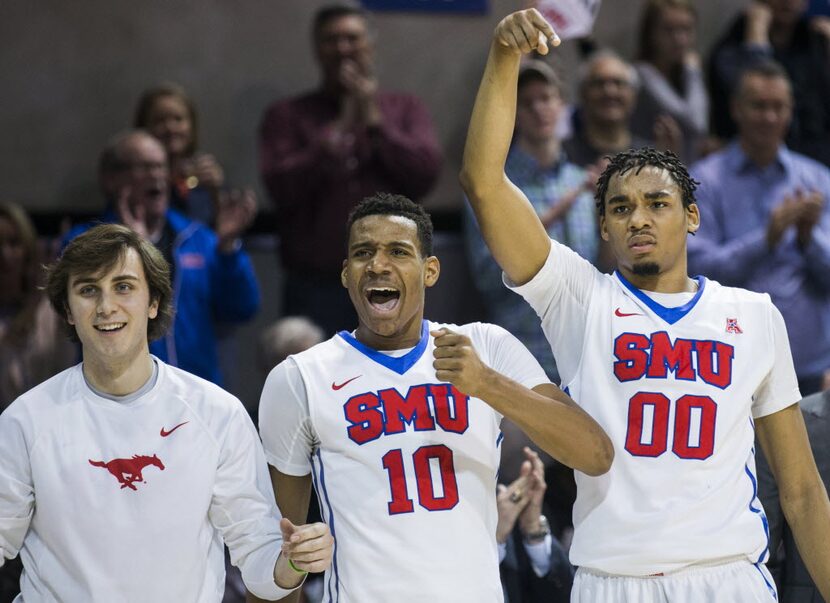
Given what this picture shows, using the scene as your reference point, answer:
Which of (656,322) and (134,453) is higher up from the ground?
(656,322)

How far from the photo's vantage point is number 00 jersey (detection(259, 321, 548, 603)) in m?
3.63

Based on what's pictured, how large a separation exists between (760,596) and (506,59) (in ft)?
5.48

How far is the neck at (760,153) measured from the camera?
659cm

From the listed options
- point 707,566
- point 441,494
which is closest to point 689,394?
point 707,566

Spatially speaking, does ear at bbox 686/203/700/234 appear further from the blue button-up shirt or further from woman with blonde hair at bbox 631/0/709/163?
woman with blonde hair at bbox 631/0/709/163

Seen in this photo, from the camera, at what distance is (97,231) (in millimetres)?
3785

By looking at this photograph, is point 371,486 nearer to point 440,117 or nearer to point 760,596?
point 760,596

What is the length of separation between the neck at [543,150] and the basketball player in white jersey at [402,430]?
8.65 feet

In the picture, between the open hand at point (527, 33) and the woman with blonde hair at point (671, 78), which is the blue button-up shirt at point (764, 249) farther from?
the open hand at point (527, 33)

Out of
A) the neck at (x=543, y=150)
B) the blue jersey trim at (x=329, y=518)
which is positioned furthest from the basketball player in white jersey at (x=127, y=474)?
the neck at (x=543, y=150)

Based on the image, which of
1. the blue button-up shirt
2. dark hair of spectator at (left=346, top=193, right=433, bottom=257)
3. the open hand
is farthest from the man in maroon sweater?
the open hand

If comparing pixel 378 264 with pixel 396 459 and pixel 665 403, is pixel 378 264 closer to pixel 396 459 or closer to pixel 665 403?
pixel 396 459

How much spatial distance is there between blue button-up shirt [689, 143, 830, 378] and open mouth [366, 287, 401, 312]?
270 cm

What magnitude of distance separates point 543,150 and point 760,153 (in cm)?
108
